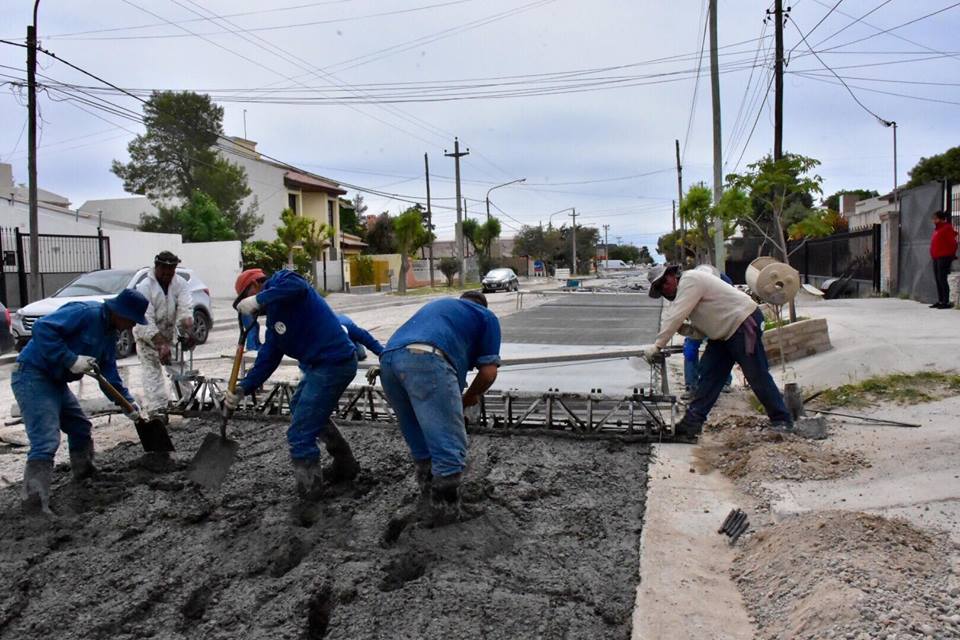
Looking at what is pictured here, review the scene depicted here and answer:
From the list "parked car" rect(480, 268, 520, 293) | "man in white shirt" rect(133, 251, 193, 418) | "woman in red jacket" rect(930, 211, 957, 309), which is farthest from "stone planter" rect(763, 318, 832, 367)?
"parked car" rect(480, 268, 520, 293)

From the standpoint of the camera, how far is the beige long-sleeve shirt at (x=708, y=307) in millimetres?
6355

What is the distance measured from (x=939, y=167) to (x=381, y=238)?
128 ft

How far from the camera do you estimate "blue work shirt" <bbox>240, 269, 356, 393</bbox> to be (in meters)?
4.96

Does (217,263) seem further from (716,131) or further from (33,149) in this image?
(716,131)

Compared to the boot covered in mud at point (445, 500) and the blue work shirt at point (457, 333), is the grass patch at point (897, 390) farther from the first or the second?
the boot covered in mud at point (445, 500)

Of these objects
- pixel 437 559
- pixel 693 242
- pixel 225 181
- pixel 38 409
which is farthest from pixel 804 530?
pixel 225 181

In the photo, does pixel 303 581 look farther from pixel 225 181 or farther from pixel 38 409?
pixel 225 181

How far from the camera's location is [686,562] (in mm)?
4230

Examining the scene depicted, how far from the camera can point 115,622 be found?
358cm

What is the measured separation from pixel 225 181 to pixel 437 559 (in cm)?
4358

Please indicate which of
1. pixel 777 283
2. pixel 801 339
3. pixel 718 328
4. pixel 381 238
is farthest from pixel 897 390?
pixel 381 238

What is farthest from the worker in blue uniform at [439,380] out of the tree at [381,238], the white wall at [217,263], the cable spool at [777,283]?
the tree at [381,238]

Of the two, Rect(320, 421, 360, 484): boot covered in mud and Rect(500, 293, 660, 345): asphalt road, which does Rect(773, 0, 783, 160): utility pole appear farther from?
Rect(320, 421, 360, 484): boot covered in mud

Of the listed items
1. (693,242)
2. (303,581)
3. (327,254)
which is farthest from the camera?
(327,254)
